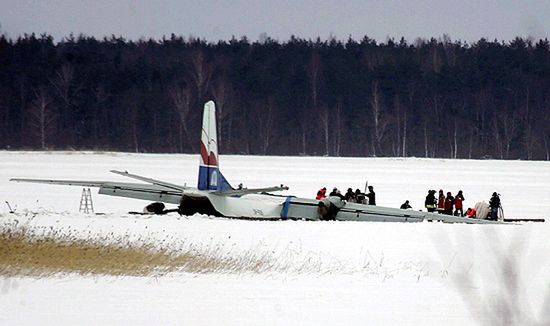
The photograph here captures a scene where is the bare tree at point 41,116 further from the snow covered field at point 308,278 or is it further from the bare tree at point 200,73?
the snow covered field at point 308,278

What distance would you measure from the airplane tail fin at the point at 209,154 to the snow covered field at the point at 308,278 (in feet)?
3.56

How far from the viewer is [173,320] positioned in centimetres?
1228

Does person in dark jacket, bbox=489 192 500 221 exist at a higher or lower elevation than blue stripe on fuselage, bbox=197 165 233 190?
lower

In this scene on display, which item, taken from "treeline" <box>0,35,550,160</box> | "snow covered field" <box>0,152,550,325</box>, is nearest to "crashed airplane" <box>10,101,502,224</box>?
"snow covered field" <box>0,152,550,325</box>

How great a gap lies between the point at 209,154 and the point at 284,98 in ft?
263

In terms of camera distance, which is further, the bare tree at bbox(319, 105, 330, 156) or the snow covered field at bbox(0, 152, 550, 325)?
the bare tree at bbox(319, 105, 330, 156)

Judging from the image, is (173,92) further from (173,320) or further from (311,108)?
(173,320)

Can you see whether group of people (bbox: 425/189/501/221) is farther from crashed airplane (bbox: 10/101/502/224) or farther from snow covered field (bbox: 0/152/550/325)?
crashed airplane (bbox: 10/101/502/224)

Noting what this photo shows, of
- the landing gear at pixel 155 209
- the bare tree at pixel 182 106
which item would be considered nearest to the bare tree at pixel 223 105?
the bare tree at pixel 182 106

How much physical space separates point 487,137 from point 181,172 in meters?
52.4

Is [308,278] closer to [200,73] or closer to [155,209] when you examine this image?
[155,209]

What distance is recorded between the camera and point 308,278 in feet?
54.0

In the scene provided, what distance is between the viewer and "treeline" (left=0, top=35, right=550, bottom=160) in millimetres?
96250

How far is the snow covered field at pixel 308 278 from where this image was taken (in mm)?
12633
